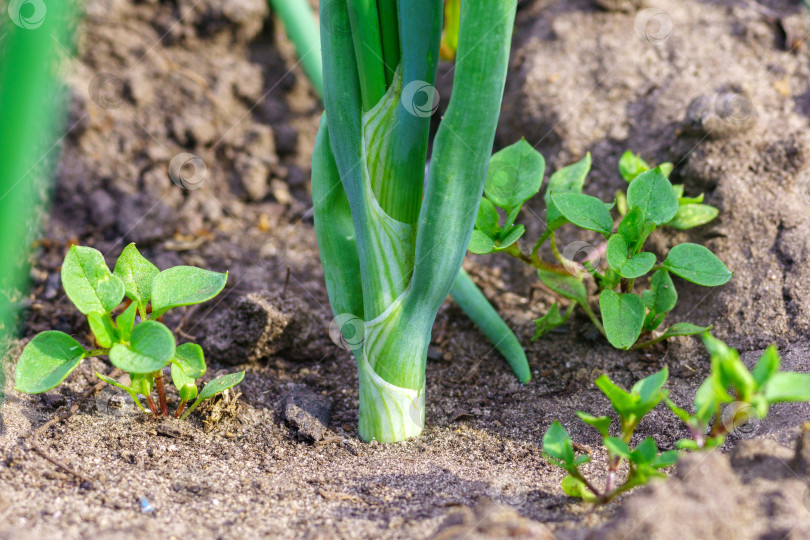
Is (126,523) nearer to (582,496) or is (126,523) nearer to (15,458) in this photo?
(15,458)

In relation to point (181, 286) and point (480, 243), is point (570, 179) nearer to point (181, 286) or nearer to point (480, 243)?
point (480, 243)

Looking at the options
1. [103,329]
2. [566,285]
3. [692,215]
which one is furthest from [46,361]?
[692,215]

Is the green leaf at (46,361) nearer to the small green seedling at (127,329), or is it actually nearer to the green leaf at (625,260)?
the small green seedling at (127,329)

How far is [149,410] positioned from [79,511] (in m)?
0.27

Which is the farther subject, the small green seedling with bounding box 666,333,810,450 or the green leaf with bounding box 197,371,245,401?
the green leaf with bounding box 197,371,245,401

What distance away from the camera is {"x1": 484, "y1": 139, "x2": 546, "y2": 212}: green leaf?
114 centimetres

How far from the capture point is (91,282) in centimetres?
93
